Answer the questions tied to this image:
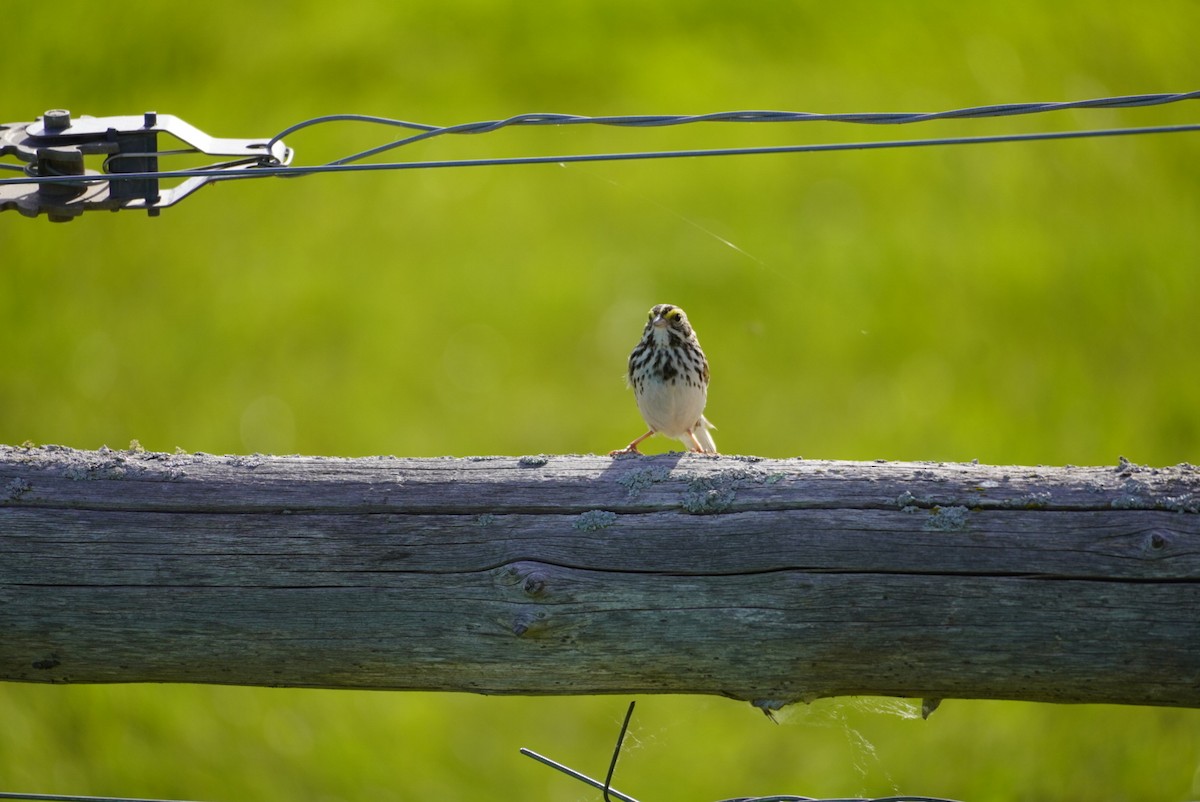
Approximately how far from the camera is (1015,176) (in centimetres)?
1252

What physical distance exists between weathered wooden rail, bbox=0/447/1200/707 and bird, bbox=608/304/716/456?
2.52 m

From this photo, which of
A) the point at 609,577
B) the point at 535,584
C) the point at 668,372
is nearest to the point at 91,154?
the point at 535,584

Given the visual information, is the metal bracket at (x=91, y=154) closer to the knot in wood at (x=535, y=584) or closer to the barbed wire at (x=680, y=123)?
the barbed wire at (x=680, y=123)

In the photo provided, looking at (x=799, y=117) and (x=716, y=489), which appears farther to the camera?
(x=799, y=117)

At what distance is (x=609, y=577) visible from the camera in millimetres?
3053

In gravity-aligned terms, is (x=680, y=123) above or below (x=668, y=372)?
below

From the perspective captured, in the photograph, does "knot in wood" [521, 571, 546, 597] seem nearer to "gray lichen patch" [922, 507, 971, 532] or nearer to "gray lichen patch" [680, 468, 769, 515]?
"gray lichen patch" [680, 468, 769, 515]

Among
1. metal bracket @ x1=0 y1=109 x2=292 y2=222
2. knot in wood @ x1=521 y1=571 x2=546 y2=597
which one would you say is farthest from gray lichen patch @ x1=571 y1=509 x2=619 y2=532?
metal bracket @ x1=0 y1=109 x2=292 y2=222

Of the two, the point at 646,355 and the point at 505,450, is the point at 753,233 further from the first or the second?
the point at 646,355

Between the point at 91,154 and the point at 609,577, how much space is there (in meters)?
2.03

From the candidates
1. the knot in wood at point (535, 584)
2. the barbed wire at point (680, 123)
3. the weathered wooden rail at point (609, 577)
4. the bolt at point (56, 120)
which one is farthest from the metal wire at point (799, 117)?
the knot in wood at point (535, 584)

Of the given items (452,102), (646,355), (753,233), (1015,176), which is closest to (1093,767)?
(646,355)

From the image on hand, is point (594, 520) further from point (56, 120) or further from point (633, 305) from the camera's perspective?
point (633, 305)

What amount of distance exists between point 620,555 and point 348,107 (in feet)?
33.9
